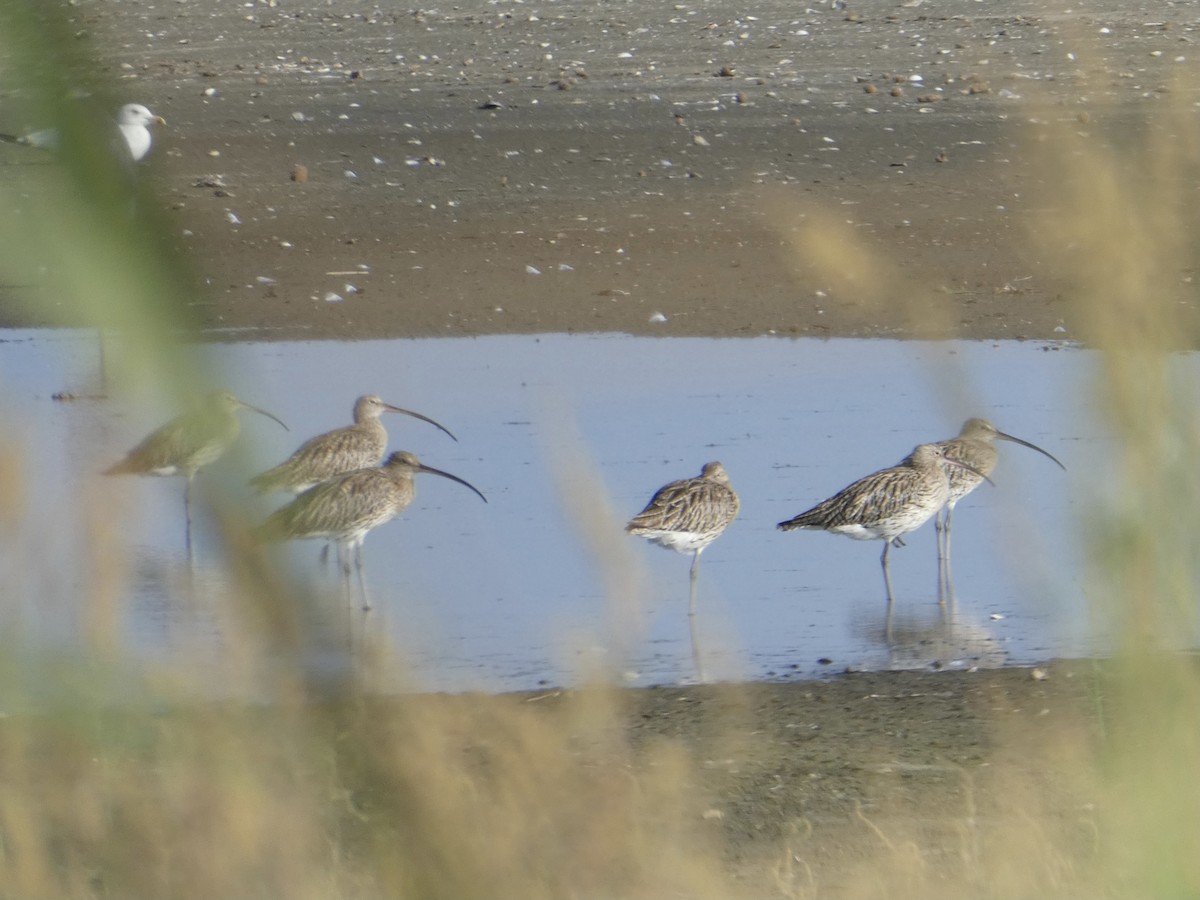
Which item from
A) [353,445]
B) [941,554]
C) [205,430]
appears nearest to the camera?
[205,430]

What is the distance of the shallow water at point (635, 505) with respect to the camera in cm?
234

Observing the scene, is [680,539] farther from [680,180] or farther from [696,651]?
[680,180]

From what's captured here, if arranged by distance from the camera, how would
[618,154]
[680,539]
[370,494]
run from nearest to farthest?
[680,539] → [370,494] → [618,154]

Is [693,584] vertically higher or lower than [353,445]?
lower

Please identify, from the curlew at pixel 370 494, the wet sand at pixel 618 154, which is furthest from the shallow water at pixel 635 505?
the wet sand at pixel 618 154

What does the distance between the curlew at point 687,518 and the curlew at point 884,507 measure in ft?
1.30

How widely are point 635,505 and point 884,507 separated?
1132 millimetres

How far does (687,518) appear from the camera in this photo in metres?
7.56

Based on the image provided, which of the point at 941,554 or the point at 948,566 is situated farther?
the point at 941,554

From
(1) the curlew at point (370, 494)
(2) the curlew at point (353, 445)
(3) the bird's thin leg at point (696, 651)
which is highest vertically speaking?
(2) the curlew at point (353, 445)

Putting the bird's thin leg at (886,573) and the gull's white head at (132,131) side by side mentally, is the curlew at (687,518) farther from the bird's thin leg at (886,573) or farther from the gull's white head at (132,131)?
the gull's white head at (132,131)

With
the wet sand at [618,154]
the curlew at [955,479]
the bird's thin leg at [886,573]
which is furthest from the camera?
the wet sand at [618,154]

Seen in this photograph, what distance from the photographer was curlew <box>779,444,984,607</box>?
7.76 m

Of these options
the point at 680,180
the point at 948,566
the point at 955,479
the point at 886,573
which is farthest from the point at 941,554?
the point at 680,180
